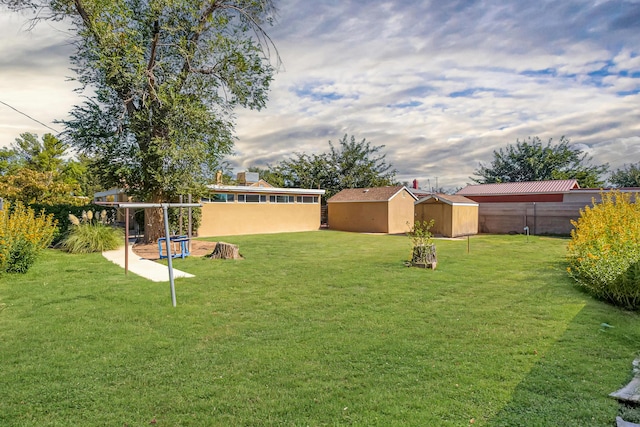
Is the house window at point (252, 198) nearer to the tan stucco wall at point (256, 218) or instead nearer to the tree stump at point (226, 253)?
the tan stucco wall at point (256, 218)

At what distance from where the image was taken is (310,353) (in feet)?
13.3

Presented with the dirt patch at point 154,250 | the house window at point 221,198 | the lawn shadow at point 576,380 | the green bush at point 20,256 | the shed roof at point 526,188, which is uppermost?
the shed roof at point 526,188

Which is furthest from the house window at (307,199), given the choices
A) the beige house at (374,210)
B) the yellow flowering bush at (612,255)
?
the yellow flowering bush at (612,255)

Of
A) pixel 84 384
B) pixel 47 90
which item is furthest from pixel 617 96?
pixel 47 90

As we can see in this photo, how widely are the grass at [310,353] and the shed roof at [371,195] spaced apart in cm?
1610

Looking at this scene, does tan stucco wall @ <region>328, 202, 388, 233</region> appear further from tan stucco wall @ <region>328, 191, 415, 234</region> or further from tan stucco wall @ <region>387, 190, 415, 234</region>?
tan stucco wall @ <region>387, 190, 415, 234</region>

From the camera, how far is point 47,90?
47.1ft

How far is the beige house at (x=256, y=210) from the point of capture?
67.6ft

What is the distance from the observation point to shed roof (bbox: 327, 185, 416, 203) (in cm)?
2389

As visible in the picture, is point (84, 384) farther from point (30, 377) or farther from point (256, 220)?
point (256, 220)

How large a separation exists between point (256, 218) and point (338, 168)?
45.4ft

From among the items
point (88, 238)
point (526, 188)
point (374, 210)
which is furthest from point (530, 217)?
point (88, 238)

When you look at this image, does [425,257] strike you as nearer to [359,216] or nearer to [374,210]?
[374,210]

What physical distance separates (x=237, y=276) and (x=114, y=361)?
4.62m
